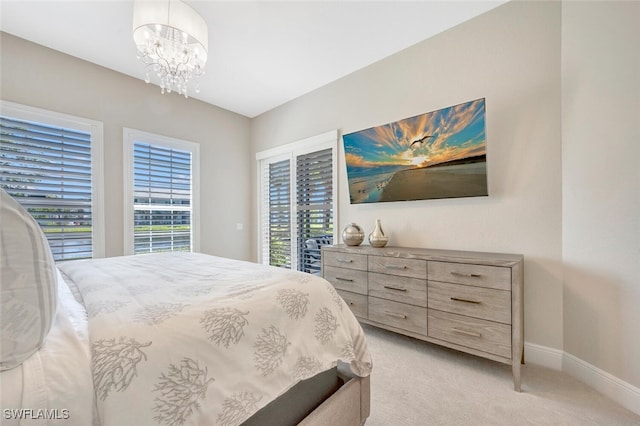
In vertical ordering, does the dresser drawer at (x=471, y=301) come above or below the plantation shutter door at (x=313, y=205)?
below

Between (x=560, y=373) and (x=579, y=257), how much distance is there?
34.3 inches

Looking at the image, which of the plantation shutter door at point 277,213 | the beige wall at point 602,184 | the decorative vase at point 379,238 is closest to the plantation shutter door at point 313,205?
→ the plantation shutter door at point 277,213

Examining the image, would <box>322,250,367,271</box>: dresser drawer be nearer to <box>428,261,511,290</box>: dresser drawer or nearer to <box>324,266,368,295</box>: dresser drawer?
<box>324,266,368,295</box>: dresser drawer

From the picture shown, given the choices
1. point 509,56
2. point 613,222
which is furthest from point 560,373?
point 509,56

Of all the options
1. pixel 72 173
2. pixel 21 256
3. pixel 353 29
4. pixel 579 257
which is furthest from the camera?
pixel 72 173

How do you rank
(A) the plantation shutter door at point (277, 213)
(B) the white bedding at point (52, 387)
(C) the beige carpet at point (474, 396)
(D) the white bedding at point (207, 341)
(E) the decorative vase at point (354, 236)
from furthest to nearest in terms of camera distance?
1. (A) the plantation shutter door at point (277, 213)
2. (E) the decorative vase at point (354, 236)
3. (C) the beige carpet at point (474, 396)
4. (D) the white bedding at point (207, 341)
5. (B) the white bedding at point (52, 387)

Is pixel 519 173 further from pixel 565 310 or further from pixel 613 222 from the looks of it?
pixel 565 310

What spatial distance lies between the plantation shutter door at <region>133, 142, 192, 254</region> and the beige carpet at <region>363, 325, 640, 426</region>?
3.01m

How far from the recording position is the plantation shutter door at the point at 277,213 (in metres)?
4.01

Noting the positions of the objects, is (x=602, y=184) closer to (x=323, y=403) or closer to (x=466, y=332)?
(x=466, y=332)

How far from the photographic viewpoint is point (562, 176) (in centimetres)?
191

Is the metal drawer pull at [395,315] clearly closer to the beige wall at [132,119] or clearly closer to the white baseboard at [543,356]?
the white baseboard at [543,356]

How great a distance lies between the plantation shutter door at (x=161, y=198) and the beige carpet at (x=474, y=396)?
3011 millimetres

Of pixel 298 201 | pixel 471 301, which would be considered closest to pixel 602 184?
pixel 471 301
